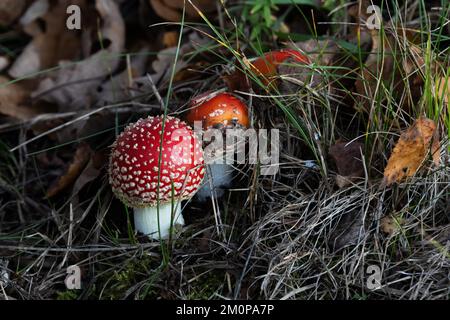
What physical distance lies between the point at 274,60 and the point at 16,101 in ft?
6.40

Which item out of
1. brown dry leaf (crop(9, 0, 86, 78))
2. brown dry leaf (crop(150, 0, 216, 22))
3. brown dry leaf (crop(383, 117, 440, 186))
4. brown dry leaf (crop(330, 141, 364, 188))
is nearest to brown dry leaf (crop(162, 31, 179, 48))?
brown dry leaf (crop(150, 0, 216, 22))

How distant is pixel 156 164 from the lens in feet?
8.47

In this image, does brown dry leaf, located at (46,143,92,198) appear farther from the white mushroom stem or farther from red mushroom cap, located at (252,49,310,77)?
red mushroom cap, located at (252,49,310,77)

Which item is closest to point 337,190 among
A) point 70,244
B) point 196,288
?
point 196,288

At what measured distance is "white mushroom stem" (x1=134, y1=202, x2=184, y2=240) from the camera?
9.38 ft

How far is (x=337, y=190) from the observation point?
2699mm

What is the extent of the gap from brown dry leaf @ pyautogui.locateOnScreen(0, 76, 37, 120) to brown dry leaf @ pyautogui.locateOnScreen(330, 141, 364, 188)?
2179mm

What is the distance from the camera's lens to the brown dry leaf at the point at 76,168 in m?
3.20

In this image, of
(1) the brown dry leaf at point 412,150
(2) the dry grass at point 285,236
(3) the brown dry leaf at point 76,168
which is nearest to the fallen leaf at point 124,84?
(3) the brown dry leaf at point 76,168

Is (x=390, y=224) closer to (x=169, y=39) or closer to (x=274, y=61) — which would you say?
(x=274, y=61)

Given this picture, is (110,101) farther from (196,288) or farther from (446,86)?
(446,86)

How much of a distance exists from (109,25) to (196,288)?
2.29m

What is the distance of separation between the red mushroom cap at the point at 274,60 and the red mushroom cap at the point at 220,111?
0.21m
